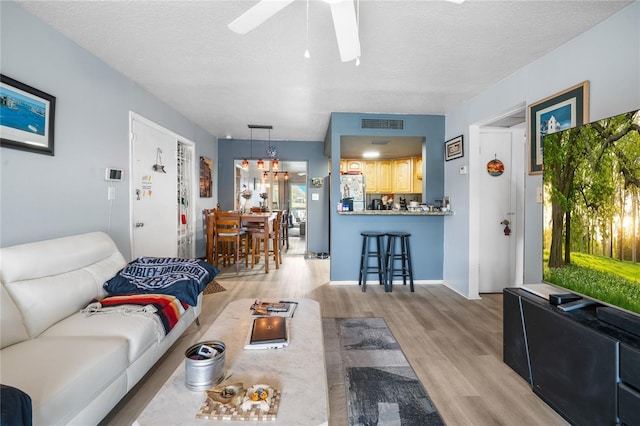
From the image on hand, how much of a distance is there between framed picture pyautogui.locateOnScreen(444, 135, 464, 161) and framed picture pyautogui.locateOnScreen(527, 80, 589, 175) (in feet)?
3.78

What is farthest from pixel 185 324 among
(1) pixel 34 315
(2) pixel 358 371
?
(2) pixel 358 371

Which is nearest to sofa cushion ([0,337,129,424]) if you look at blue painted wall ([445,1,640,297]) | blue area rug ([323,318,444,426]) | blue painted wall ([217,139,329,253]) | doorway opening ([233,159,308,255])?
blue area rug ([323,318,444,426])

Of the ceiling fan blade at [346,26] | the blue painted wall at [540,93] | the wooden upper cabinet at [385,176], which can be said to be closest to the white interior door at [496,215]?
the blue painted wall at [540,93]

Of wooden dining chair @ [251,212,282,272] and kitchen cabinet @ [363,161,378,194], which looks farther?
kitchen cabinet @ [363,161,378,194]

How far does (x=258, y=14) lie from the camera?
1514 mm

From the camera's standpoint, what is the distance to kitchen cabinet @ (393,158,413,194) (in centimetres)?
698

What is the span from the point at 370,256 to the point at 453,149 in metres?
1.86

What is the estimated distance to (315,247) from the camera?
638 centimetres

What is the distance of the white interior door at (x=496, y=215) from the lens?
12.4ft

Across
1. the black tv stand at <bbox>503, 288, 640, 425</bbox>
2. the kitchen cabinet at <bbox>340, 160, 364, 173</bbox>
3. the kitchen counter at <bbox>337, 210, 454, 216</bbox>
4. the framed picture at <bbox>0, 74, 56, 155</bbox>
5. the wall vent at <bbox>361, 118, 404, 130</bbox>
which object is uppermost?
the wall vent at <bbox>361, 118, 404, 130</bbox>

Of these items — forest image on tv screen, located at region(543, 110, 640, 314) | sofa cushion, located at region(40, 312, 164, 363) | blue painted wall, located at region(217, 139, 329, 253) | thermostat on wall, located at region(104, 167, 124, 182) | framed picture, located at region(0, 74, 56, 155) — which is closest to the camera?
forest image on tv screen, located at region(543, 110, 640, 314)

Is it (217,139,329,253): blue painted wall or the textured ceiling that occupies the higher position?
the textured ceiling

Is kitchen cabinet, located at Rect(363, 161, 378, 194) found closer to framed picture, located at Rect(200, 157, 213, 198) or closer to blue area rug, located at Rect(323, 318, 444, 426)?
framed picture, located at Rect(200, 157, 213, 198)

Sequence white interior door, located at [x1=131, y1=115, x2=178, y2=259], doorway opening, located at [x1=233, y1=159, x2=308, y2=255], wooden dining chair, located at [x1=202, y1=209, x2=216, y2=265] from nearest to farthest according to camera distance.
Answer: white interior door, located at [x1=131, y1=115, x2=178, y2=259], wooden dining chair, located at [x1=202, y1=209, x2=216, y2=265], doorway opening, located at [x1=233, y1=159, x2=308, y2=255]
